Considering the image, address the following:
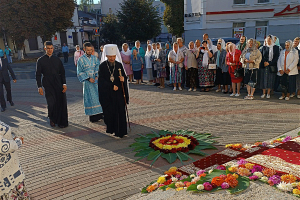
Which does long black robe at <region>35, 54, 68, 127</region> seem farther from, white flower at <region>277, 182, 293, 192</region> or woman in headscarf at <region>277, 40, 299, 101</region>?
woman in headscarf at <region>277, 40, 299, 101</region>

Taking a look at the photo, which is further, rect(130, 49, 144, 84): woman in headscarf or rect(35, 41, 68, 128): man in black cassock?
rect(130, 49, 144, 84): woman in headscarf

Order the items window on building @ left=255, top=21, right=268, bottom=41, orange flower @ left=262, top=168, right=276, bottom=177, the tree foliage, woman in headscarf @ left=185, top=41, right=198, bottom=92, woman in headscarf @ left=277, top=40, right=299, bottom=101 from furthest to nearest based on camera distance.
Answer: the tree foliage, window on building @ left=255, top=21, right=268, bottom=41, woman in headscarf @ left=185, top=41, right=198, bottom=92, woman in headscarf @ left=277, top=40, right=299, bottom=101, orange flower @ left=262, top=168, right=276, bottom=177

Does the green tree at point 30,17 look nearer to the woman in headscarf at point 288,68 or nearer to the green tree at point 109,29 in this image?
the green tree at point 109,29

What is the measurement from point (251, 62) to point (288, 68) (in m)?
1.09

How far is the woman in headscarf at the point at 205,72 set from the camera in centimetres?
1018

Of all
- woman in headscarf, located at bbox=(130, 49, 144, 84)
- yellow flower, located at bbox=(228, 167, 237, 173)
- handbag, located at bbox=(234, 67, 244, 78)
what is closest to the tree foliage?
woman in headscarf, located at bbox=(130, 49, 144, 84)

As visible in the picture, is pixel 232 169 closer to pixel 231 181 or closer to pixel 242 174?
pixel 242 174

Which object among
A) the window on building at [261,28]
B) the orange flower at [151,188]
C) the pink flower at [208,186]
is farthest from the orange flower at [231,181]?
the window on building at [261,28]

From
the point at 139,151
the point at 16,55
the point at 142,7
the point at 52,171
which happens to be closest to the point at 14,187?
the point at 52,171

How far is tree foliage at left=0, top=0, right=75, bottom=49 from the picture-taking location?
2998 cm

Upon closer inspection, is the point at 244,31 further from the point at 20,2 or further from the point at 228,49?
the point at 20,2

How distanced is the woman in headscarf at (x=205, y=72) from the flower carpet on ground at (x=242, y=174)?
603 cm

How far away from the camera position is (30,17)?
3055cm

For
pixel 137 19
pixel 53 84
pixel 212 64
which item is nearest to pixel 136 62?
pixel 212 64
